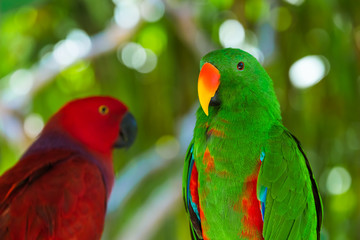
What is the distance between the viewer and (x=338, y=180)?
6.69ft

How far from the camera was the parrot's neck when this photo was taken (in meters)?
0.95

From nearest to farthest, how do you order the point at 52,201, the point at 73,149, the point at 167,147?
the point at 52,201 < the point at 73,149 < the point at 167,147

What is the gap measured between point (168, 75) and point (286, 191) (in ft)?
5.22

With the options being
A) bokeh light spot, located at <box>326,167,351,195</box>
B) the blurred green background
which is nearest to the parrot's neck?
the blurred green background

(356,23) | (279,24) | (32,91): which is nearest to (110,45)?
(32,91)

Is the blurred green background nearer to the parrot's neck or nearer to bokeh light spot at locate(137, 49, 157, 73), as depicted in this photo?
bokeh light spot at locate(137, 49, 157, 73)

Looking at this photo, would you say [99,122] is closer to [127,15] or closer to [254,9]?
[127,15]

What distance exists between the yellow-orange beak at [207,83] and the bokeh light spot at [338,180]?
4.89ft

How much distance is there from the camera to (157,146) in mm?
2088

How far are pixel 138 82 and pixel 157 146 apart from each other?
0.34 meters

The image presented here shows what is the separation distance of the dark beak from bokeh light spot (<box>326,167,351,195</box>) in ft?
3.95

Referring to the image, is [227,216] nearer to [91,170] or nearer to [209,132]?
[209,132]

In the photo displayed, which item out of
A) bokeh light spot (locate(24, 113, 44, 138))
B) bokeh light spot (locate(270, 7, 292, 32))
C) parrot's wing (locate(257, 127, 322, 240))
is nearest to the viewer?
parrot's wing (locate(257, 127, 322, 240))

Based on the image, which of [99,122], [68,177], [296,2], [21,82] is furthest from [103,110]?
[296,2]
